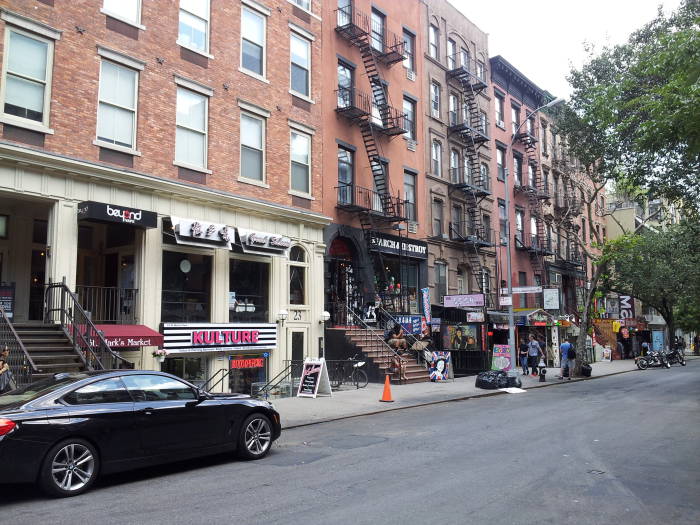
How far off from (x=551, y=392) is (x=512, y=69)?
2351 cm

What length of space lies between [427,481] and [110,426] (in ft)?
13.1

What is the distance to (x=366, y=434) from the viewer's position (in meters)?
11.5

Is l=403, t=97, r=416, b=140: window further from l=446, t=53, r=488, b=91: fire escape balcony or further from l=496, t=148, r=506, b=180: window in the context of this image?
l=496, t=148, r=506, b=180: window

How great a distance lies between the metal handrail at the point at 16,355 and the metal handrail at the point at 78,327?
113cm

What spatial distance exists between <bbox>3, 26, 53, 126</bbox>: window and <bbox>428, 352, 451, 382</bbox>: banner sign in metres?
15.2

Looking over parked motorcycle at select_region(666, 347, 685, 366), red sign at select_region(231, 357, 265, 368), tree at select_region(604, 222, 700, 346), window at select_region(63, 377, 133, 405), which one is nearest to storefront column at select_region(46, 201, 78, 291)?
red sign at select_region(231, 357, 265, 368)

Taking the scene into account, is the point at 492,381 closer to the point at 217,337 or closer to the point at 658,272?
the point at 217,337

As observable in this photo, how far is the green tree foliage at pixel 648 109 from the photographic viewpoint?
35.5 feet

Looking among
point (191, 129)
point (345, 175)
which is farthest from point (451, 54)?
point (191, 129)

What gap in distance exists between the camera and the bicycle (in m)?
19.7

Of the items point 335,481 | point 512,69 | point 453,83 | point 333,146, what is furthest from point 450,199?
point 335,481

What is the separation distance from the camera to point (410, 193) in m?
27.8

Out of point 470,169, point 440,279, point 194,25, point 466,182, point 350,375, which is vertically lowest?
point 350,375

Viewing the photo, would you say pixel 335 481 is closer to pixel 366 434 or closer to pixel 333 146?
pixel 366 434
